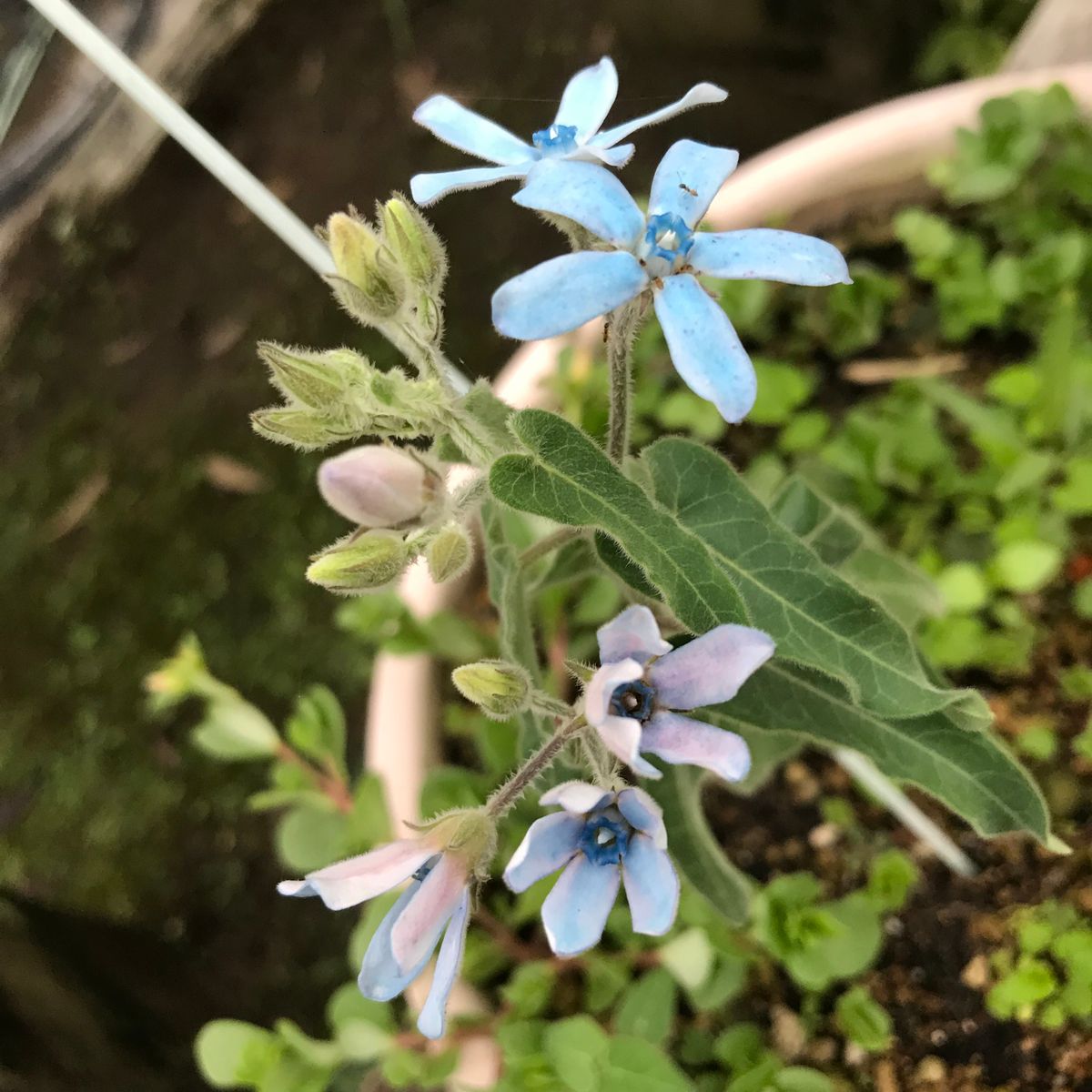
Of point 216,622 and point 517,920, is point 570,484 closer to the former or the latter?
point 517,920

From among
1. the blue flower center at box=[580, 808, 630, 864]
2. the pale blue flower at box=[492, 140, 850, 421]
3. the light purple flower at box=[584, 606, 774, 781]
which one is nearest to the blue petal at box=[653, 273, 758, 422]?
the pale blue flower at box=[492, 140, 850, 421]

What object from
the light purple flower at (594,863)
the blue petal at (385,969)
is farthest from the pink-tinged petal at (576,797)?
the blue petal at (385,969)

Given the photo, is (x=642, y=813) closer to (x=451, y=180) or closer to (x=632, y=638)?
(x=632, y=638)

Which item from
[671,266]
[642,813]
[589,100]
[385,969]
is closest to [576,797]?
[642,813]

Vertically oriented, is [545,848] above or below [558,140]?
below

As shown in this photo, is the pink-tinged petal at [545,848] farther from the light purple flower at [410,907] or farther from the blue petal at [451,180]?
the blue petal at [451,180]

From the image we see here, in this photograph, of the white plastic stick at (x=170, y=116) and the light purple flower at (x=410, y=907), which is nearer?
the light purple flower at (x=410, y=907)

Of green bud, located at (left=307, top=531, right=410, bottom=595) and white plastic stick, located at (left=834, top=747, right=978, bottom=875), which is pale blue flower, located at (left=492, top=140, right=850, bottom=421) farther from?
white plastic stick, located at (left=834, top=747, right=978, bottom=875)
